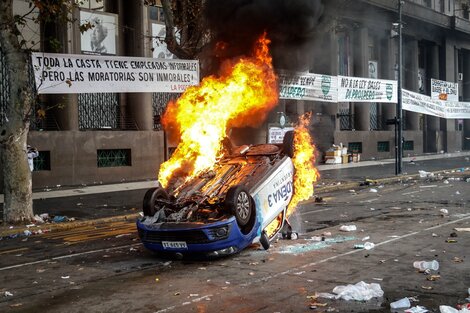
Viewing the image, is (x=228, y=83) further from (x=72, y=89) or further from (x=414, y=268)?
(x=72, y=89)

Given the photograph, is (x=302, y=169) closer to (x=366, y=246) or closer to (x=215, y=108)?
(x=366, y=246)

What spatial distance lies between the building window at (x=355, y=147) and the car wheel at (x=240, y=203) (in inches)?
989

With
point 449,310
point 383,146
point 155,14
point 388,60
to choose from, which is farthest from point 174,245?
point 388,60

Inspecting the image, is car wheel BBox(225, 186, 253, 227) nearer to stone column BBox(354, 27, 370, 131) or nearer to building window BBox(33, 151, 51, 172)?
building window BBox(33, 151, 51, 172)

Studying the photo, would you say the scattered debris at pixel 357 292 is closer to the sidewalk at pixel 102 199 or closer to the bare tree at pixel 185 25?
the sidewalk at pixel 102 199

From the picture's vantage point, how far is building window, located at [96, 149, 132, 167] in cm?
2066

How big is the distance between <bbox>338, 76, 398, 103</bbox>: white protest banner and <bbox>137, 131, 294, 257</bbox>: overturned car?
1714 cm

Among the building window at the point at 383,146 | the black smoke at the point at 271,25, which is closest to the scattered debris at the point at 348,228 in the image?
the black smoke at the point at 271,25

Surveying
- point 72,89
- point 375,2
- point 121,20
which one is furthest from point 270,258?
point 375,2

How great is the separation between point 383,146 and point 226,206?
29.1 meters

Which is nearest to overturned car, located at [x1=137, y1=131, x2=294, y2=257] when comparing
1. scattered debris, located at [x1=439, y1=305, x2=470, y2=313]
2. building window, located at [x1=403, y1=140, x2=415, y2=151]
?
scattered debris, located at [x1=439, y1=305, x2=470, y2=313]

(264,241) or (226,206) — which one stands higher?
(226,206)

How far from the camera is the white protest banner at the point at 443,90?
30039 mm

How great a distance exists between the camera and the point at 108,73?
15.9 meters
